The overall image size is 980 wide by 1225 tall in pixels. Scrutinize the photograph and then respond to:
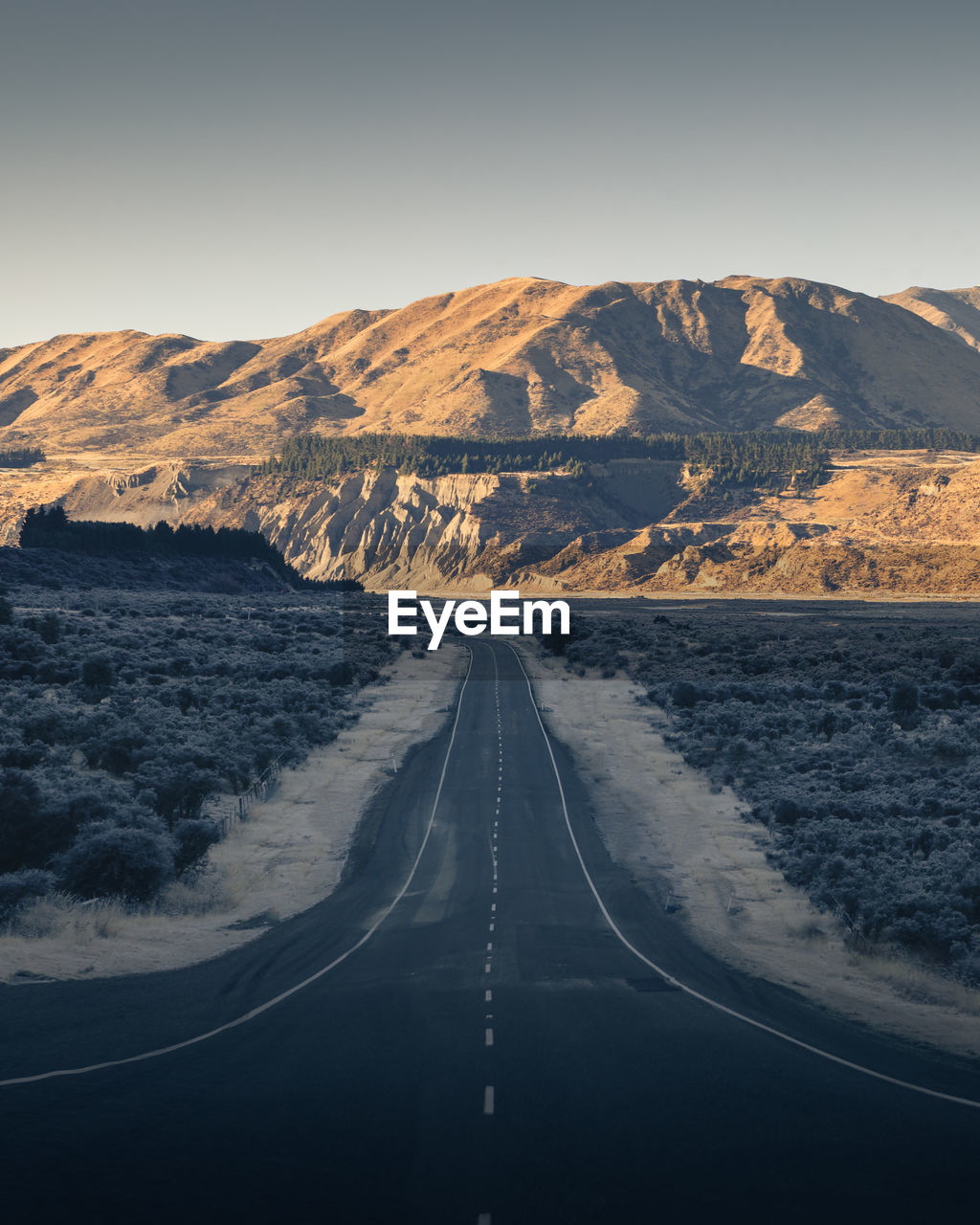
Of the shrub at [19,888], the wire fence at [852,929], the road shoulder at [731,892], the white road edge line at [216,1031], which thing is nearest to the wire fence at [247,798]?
the white road edge line at [216,1031]

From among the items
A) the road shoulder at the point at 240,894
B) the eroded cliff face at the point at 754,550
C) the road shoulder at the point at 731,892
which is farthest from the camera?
the eroded cliff face at the point at 754,550

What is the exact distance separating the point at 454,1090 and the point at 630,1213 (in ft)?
12.8

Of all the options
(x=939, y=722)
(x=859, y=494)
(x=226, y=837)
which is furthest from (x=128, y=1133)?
(x=859, y=494)

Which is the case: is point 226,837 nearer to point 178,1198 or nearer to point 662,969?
point 662,969

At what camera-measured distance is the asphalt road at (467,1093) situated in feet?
40.3

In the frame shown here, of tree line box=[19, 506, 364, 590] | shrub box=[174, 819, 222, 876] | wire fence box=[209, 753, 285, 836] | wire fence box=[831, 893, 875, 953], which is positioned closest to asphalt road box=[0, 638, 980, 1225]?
wire fence box=[831, 893, 875, 953]

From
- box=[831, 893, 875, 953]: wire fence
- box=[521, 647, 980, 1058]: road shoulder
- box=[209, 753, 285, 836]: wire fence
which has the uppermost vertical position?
box=[209, 753, 285, 836]: wire fence

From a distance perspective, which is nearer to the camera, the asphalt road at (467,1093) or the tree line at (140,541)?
the asphalt road at (467,1093)

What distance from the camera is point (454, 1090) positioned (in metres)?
15.1

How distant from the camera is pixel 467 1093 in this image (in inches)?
592

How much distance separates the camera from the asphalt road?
1230 cm

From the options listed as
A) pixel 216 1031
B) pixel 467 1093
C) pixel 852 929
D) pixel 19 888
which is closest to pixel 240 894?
pixel 19 888

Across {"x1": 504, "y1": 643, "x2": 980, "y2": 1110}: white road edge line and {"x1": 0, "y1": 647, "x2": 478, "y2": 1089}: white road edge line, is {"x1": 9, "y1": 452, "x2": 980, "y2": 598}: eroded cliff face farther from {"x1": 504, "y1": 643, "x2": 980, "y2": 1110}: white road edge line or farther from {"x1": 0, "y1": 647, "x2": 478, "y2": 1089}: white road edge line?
{"x1": 0, "y1": 647, "x2": 478, "y2": 1089}: white road edge line

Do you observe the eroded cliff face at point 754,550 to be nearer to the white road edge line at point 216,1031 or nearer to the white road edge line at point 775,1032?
the white road edge line at point 775,1032
